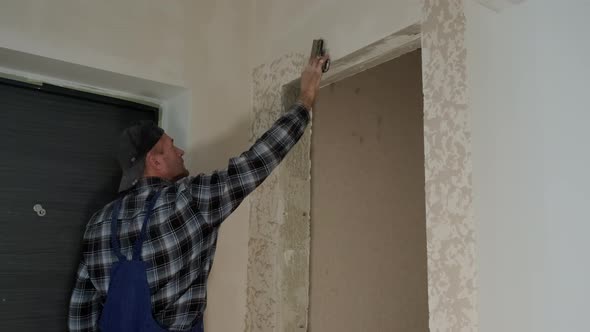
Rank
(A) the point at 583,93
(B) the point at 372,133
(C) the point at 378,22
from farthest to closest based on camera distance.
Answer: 1. (B) the point at 372,133
2. (C) the point at 378,22
3. (A) the point at 583,93

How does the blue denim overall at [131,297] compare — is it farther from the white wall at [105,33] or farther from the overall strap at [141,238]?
the white wall at [105,33]

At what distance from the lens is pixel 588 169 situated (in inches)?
43.1

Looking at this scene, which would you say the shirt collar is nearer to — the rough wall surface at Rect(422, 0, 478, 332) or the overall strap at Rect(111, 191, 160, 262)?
the overall strap at Rect(111, 191, 160, 262)

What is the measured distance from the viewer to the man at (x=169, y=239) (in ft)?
4.24

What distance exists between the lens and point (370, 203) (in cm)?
194

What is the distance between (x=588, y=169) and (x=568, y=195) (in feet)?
0.30

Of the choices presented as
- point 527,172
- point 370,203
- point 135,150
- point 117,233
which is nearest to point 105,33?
point 135,150

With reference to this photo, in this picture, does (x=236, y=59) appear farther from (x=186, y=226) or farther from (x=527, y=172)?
(x=527, y=172)

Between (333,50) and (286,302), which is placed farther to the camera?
(286,302)

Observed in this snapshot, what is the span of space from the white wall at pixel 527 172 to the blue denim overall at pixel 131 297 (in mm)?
826

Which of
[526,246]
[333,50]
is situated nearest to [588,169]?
[526,246]

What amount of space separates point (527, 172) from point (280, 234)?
2.71ft

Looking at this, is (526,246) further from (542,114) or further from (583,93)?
(583,93)

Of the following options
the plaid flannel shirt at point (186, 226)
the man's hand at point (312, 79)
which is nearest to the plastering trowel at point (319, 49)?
the man's hand at point (312, 79)
